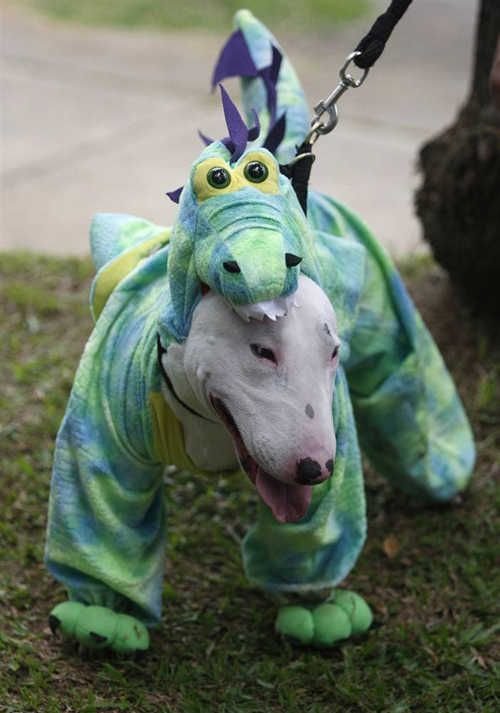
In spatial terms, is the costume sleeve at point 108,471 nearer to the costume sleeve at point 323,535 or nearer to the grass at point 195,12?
the costume sleeve at point 323,535

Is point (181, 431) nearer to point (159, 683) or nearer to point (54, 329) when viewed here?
point (159, 683)

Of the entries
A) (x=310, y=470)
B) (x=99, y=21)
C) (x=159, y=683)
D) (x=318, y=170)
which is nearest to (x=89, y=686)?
(x=159, y=683)

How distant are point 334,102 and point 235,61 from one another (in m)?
0.64

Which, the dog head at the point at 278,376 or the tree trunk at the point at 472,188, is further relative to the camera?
the tree trunk at the point at 472,188

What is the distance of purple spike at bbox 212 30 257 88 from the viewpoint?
276 cm

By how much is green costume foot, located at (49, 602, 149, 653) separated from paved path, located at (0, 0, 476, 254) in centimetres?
259

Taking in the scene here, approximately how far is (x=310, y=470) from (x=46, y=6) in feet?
23.3

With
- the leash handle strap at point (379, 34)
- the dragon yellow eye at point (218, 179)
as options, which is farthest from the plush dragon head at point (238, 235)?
the leash handle strap at point (379, 34)

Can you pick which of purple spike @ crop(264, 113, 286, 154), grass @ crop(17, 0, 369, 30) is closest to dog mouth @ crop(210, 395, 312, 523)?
purple spike @ crop(264, 113, 286, 154)

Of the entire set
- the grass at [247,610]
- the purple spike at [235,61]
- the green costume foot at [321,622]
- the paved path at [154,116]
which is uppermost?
the purple spike at [235,61]

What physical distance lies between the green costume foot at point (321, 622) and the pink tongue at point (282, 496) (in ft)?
2.05

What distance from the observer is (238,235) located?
1.86 metres

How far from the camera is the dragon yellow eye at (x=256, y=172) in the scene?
193 cm

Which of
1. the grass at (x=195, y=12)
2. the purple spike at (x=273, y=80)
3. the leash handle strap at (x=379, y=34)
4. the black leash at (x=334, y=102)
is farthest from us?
the grass at (x=195, y=12)
